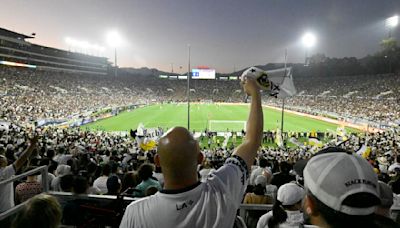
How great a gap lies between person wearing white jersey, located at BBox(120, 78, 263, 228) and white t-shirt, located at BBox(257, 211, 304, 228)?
1.60 metres

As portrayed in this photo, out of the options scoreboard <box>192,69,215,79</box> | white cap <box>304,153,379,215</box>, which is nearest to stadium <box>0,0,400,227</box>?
white cap <box>304,153,379,215</box>

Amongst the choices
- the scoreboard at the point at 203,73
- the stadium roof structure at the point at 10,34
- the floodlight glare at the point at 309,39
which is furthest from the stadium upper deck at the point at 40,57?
the floodlight glare at the point at 309,39

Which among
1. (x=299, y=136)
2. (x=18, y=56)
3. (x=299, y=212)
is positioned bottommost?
(x=299, y=136)

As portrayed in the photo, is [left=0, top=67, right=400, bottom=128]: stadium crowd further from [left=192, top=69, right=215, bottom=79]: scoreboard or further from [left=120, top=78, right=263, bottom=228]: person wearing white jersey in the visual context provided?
[left=120, top=78, right=263, bottom=228]: person wearing white jersey

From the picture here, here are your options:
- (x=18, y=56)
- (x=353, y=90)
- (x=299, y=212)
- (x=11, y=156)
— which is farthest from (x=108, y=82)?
(x=299, y=212)

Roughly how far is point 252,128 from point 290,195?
68.2 inches

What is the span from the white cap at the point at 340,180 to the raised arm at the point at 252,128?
0.65 metres

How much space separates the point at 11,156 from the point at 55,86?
67919 millimetres

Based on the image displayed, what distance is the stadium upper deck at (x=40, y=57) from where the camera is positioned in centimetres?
7223

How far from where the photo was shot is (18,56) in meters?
76.8

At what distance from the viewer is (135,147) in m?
21.3

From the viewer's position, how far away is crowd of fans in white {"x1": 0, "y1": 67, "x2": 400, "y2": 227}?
424 cm

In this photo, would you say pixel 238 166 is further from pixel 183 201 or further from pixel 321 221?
pixel 321 221

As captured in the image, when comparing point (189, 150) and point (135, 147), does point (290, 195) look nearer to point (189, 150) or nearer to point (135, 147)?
point (189, 150)
